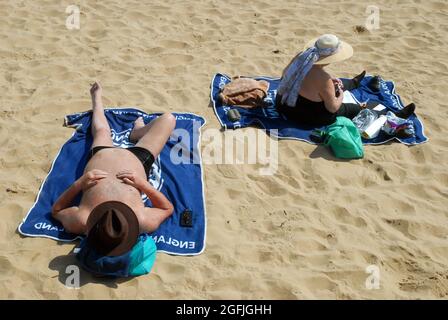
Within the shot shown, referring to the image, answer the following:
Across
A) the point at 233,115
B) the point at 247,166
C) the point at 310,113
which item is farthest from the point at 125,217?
the point at 310,113

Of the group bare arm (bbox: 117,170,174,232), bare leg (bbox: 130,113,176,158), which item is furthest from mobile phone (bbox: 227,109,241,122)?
bare arm (bbox: 117,170,174,232)

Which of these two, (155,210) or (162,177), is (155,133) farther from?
(155,210)

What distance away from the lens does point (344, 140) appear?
5102 millimetres

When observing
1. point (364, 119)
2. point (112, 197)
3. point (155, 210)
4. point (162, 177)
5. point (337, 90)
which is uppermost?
point (337, 90)

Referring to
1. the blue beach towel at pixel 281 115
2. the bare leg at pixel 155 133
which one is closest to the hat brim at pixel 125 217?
the bare leg at pixel 155 133

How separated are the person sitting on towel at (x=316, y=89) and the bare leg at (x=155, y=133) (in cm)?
130

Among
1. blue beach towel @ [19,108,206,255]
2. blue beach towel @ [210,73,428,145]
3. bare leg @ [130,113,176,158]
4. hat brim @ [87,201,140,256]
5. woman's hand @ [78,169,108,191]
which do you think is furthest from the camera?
blue beach towel @ [210,73,428,145]

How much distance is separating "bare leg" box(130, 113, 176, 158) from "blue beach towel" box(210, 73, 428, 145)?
727 millimetres

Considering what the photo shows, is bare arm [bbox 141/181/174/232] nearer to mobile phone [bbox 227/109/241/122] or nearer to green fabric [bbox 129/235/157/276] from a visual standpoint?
green fabric [bbox 129/235/157/276]

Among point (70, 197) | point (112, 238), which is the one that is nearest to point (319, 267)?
point (112, 238)

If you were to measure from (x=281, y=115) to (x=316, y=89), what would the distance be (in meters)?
0.52

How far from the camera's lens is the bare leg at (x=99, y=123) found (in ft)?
16.0

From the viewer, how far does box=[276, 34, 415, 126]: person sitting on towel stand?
17.4 feet

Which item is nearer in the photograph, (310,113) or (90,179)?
(90,179)
